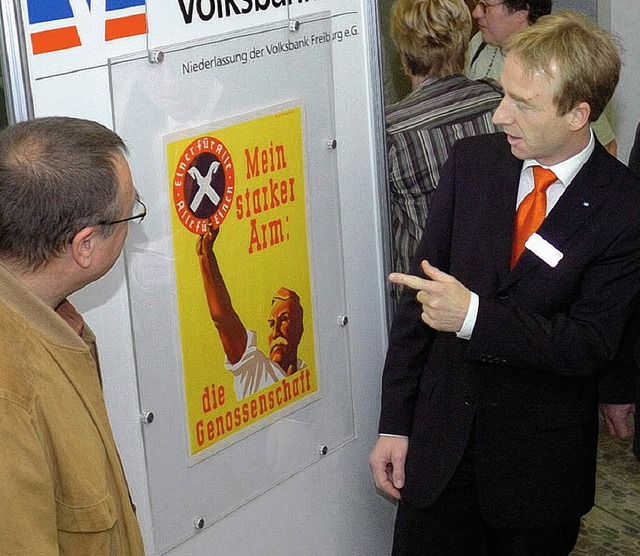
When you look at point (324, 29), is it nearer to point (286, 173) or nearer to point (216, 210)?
point (286, 173)

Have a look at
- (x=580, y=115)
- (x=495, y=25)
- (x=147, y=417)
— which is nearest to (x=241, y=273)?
(x=147, y=417)

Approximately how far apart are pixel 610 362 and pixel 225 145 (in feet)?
3.61

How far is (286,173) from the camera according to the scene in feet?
9.59

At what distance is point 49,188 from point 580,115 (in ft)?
4.62

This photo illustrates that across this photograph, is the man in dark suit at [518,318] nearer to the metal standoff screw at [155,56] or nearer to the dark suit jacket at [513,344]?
the dark suit jacket at [513,344]

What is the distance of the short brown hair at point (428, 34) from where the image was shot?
3414mm

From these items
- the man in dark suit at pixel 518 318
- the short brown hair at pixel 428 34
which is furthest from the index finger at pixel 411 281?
the short brown hair at pixel 428 34

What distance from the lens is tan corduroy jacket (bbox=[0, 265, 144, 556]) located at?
166cm

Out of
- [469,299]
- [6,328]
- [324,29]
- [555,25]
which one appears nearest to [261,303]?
[469,299]

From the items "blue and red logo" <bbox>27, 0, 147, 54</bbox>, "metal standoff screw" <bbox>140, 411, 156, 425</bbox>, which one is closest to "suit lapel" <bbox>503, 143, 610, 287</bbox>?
"metal standoff screw" <bbox>140, 411, 156, 425</bbox>

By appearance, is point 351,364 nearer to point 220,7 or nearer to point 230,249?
point 230,249

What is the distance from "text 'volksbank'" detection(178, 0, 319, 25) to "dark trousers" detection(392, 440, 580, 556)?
1.23 metres

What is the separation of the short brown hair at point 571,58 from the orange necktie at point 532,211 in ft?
0.60

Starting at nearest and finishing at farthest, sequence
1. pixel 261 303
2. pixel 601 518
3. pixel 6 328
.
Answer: pixel 6 328 → pixel 261 303 → pixel 601 518
